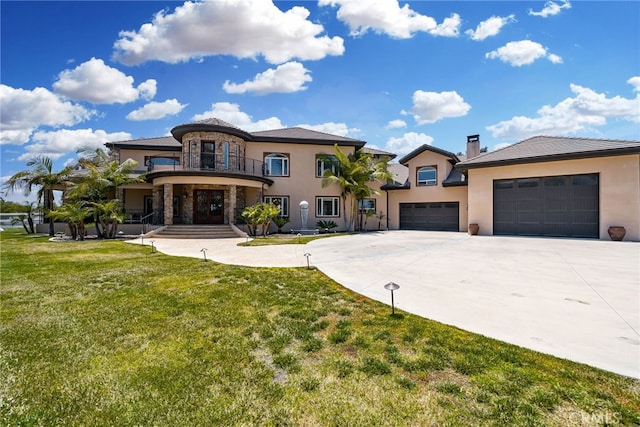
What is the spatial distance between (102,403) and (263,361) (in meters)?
1.51

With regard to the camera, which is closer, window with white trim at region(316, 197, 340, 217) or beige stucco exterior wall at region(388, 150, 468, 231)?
beige stucco exterior wall at region(388, 150, 468, 231)

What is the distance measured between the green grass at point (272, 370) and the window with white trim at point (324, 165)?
58.9 feet

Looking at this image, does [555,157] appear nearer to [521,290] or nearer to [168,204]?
[521,290]

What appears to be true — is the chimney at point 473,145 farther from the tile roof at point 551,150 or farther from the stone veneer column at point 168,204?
the stone veneer column at point 168,204

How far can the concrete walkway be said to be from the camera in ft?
12.2

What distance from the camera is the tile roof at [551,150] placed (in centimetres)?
1418

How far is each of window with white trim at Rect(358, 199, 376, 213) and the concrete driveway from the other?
1423 centimetres

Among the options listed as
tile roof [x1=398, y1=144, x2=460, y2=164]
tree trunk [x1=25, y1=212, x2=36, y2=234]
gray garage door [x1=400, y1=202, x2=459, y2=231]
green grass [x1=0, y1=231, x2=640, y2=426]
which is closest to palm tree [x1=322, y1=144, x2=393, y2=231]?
tile roof [x1=398, y1=144, x2=460, y2=164]

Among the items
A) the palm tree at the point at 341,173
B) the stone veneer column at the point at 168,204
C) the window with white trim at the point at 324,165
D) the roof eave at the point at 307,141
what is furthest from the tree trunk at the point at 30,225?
the palm tree at the point at 341,173

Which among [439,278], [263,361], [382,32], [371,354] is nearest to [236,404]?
[263,361]

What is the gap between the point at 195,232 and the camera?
58.8ft

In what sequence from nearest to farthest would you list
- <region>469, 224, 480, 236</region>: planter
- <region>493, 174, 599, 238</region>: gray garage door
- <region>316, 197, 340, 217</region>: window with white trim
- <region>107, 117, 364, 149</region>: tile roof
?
1. <region>493, 174, 599, 238</region>: gray garage door
2. <region>469, 224, 480, 236</region>: planter
3. <region>107, 117, 364, 149</region>: tile roof
4. <region>316, 197, 340, 217</region>: window with white trim

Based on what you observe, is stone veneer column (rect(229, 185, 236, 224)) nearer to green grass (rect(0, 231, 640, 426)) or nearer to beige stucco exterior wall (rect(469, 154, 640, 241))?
green grass (rect(0, 231, 640, 426))

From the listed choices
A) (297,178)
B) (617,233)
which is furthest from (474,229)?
(297,178)
